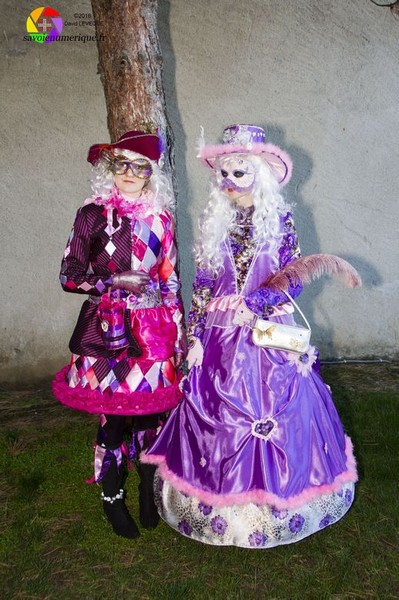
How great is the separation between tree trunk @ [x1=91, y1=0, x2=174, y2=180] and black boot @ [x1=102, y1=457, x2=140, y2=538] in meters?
1.82

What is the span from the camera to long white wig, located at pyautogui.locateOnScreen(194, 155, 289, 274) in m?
2.89

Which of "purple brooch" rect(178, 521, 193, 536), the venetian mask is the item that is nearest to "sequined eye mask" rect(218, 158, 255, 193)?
the venetian mask

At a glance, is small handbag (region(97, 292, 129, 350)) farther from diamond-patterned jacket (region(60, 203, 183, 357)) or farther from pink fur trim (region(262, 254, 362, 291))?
pink fur trim (region(262, 254, 362, 291))

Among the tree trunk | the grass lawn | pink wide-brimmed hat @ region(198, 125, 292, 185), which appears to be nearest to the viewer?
the grass lawn

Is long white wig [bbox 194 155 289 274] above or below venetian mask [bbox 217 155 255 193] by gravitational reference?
below

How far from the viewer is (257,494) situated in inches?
103

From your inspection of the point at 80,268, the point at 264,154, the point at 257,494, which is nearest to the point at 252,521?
the point at 257,494

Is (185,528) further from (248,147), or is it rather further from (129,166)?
(248,147)

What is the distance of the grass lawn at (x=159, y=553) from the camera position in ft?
8.48

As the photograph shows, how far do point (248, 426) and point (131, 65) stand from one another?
2.25 meters

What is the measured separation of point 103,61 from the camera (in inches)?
140

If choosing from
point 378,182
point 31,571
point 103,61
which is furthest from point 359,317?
point 31,571

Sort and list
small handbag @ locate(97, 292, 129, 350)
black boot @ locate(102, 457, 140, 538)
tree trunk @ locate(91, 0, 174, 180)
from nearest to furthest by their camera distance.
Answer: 1. small handbag @ locate(97, 292, 129, 350)
2. black boot @ locate(102, 457, 140, 538)
3. tree trunk @ locate(91, 0, 174, 180)

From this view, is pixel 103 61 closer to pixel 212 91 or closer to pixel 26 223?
pixel 212 91
